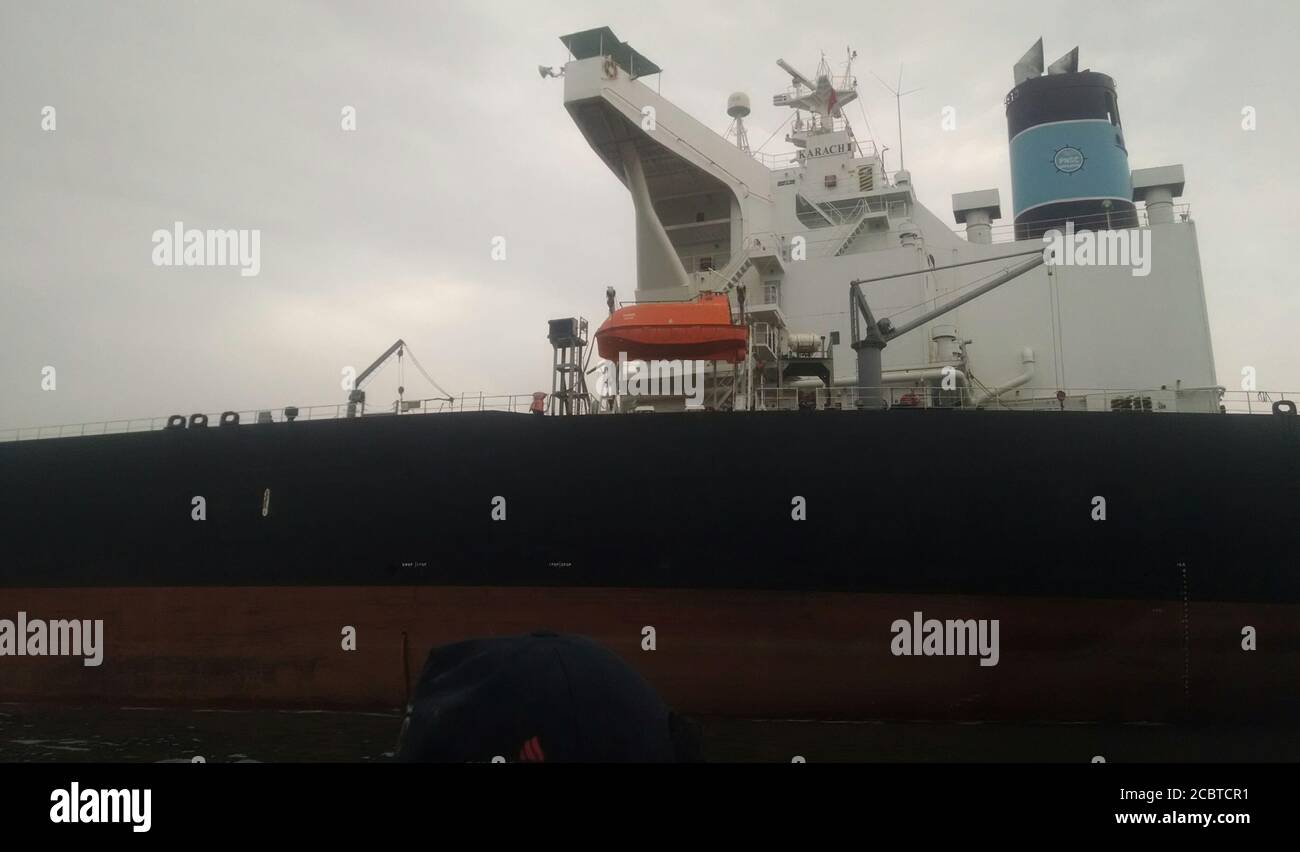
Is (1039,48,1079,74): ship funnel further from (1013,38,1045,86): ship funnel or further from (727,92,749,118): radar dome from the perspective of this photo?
(727,92,749,118): radar dome

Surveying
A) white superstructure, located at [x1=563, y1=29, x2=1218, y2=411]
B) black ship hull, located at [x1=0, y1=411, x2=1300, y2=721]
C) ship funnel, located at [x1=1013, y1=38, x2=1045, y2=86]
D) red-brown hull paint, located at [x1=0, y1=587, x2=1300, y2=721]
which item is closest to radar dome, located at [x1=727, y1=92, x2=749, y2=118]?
→ white superstructure, located at [x1=563, y1=29, x2=1218, y2=411]

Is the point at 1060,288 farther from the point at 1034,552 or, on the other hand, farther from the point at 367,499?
the point at 367,499

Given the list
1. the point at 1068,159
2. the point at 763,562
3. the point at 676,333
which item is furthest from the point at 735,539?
the point at 1068,159

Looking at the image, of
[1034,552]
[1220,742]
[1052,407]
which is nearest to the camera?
[1220,742]

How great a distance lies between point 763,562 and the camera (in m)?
11.1

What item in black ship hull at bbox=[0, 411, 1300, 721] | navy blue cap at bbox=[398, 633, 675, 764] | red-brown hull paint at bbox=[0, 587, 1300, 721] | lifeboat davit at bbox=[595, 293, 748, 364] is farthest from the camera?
lifeboat davit at bbox=[595, 293, 748, 364]

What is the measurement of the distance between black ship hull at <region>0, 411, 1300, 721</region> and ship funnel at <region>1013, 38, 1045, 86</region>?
983 cm

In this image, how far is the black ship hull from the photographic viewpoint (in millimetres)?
10617

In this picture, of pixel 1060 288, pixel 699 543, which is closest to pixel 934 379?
pixel 1060 288

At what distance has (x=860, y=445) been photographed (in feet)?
37.1

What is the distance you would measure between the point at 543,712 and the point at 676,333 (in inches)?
488

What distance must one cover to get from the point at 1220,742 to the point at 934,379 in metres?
7.33

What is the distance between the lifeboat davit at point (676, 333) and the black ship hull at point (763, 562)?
2.37 metres

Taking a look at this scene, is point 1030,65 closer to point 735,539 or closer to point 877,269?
point 877,269
